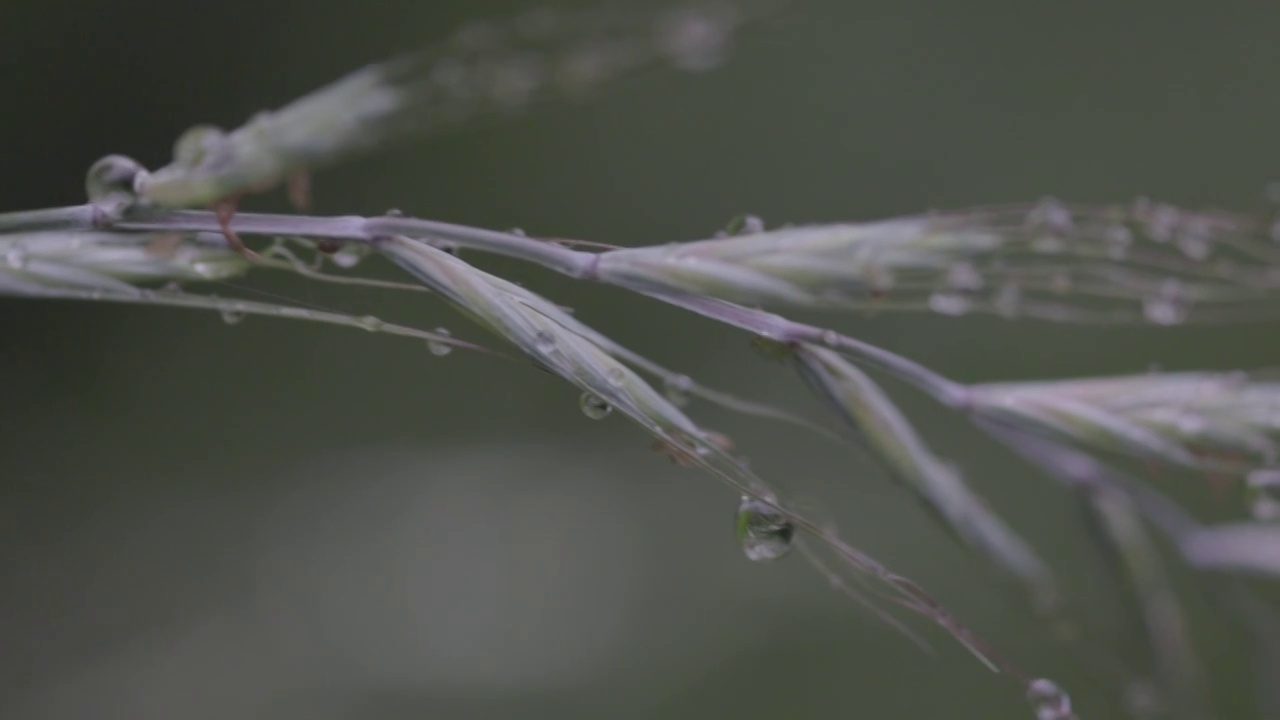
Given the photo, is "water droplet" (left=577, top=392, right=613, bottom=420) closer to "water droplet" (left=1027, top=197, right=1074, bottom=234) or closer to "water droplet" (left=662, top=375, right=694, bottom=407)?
"water droplet" (left=662, top=375, right=694, bottom=407)

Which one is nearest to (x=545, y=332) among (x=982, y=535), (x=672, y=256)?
(x=672, y=256)

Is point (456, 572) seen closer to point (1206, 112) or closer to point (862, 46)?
point (862, 46)

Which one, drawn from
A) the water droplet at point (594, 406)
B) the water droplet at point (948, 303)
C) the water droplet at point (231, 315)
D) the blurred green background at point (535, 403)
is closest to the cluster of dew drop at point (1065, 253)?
the water droplet at point (948, 303)

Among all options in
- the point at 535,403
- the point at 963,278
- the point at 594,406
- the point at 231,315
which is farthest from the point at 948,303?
the point at 535,403

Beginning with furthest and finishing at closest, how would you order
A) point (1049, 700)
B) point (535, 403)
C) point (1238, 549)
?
1. point (535, 403)
2. point (1238, 549)
3. point (1049, 700)

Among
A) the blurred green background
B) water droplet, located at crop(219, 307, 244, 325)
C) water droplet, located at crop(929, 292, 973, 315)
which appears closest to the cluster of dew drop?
water droplet, located at crop(929, 292, 973, 315)

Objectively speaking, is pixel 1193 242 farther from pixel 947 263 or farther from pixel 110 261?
pixel 110 261
